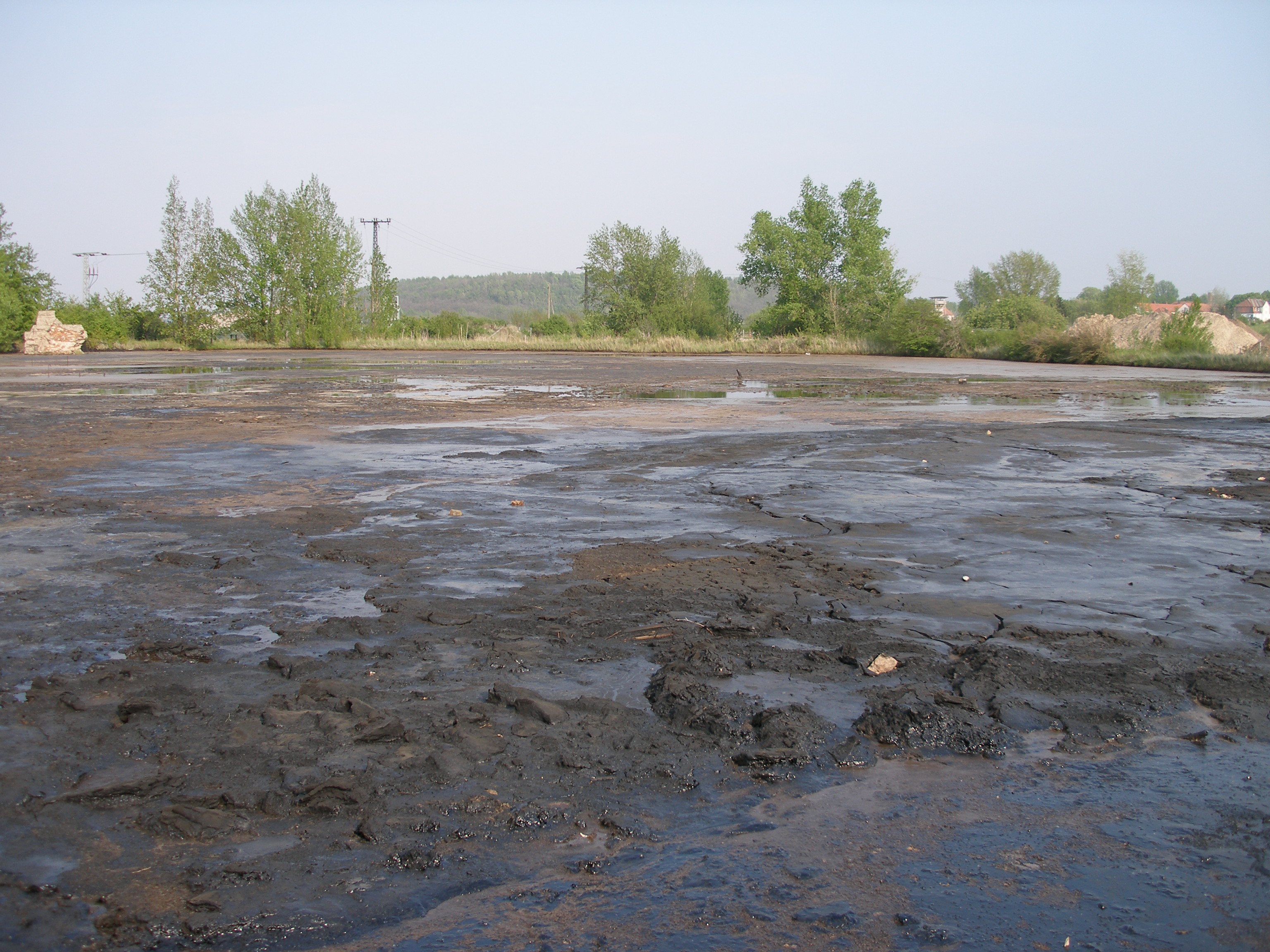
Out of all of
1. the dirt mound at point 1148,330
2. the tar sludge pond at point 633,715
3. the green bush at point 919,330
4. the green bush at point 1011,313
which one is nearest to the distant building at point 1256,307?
the green bush at point 1011,313

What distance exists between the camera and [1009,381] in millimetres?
22906

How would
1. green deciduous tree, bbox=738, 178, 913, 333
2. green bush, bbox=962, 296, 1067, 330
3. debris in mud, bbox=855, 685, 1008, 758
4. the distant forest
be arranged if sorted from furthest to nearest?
the distant forest
green bush, bbox=962, 296, 1067, 330
green deciduous tree, bbox=738, 178, 913, 333
debris in mud, bbox=855, 685, 1008, 758

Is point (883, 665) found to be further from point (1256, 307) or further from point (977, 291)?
point (1256, 307)

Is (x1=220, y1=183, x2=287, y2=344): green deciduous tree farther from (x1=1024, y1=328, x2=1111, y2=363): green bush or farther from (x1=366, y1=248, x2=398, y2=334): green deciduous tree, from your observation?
(x1=1024, y1=328, x2=1111, y2=363): green bush

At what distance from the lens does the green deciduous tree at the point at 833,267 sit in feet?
182

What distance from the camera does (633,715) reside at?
2945 mm

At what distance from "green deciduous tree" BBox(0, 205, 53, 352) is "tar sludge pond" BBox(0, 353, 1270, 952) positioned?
4496 cm

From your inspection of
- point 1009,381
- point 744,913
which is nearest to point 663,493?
point 744,913

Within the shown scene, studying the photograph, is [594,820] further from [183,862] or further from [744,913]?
[183,862]

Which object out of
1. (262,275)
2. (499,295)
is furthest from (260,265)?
(499,295)

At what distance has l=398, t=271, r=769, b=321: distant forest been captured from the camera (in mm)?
155000

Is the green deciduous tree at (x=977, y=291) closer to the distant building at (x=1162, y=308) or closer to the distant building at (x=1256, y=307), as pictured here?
the distant building at (x=1162, y=308)

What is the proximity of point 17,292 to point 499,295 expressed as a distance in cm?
12872

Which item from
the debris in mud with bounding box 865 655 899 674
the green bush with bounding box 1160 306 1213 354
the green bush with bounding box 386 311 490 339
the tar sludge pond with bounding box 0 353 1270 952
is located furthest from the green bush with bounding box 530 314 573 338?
the debris in mud with bounding box 865 655 899 674
